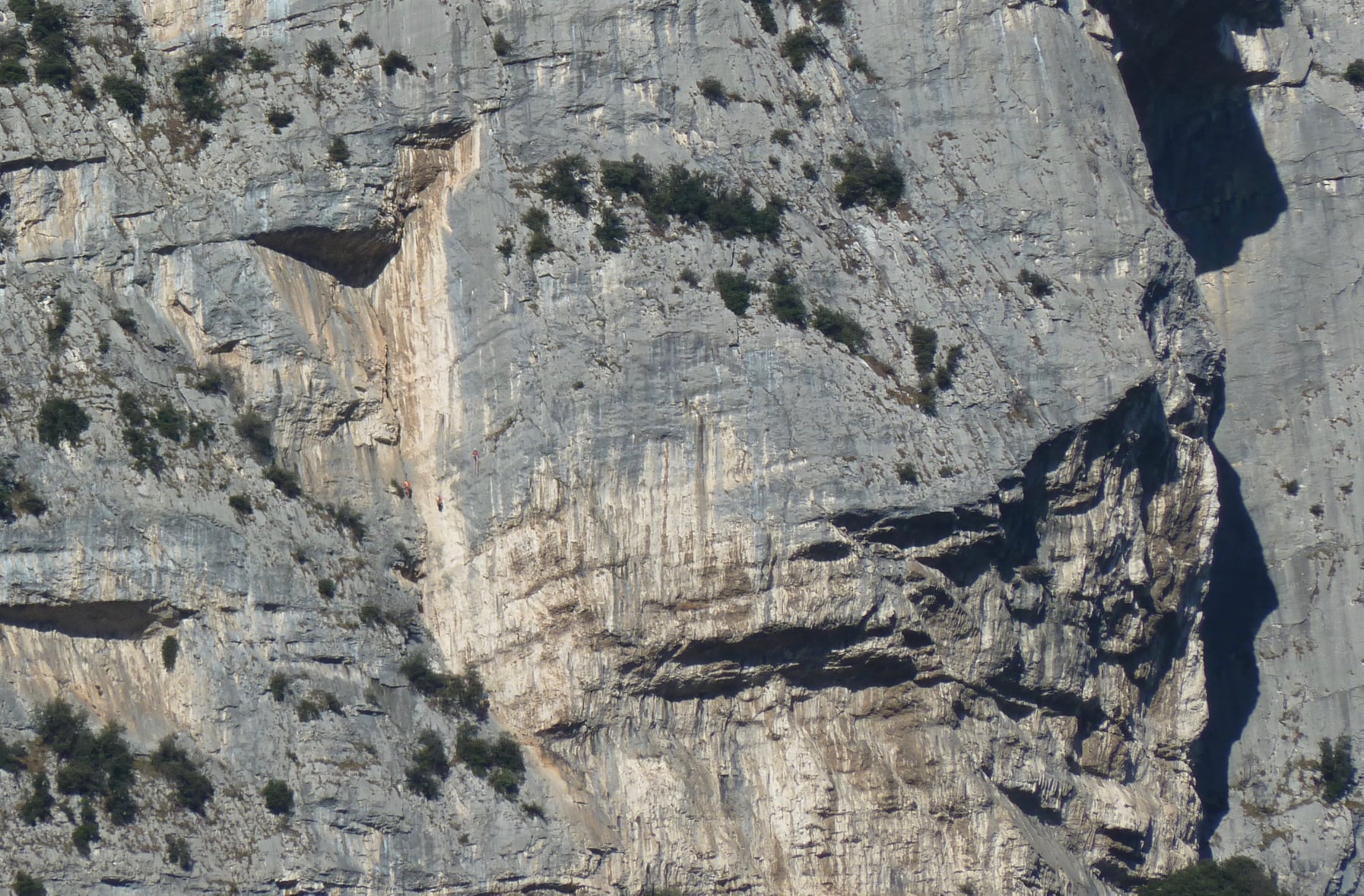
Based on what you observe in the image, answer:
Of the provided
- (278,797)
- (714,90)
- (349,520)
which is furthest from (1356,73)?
(278,797)

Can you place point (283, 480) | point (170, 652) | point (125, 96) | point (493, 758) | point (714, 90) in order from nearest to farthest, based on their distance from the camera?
point (170, 652)
point (493, 758)
point (283, 480)
point (125, 96)
point (714, 90)

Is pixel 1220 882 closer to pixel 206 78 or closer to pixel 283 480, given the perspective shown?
pixel 283 480

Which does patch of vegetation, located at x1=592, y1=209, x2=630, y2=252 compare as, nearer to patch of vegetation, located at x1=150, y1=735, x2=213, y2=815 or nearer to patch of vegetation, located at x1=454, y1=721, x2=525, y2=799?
patch of vegetation, located at x1=454, y1=721, x2=525, y2=799

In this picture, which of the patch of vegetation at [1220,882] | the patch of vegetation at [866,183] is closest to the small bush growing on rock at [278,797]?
the patch of vegetation at [866,183]

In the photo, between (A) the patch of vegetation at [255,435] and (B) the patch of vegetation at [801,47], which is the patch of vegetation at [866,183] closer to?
(B) the patch of vegetation at [801,47]

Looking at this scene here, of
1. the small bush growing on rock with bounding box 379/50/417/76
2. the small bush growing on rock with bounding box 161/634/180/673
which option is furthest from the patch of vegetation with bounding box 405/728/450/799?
the small bush growing on rock with bounding box 379/50/417/76

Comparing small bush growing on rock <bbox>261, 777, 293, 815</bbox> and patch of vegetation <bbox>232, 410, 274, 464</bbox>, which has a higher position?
patch of vegetation <bbox>232, 410, 274, 464</bbox>
